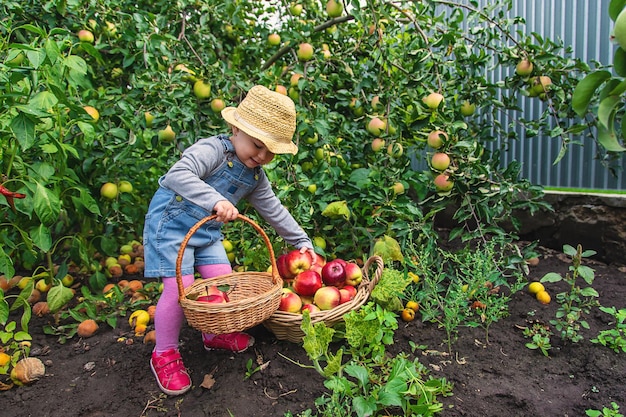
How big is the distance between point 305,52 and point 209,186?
3.87ft

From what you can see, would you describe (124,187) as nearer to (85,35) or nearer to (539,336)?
(85,35)

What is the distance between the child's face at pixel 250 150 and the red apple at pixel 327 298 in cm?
58

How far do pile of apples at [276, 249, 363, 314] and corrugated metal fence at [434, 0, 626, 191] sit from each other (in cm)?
181

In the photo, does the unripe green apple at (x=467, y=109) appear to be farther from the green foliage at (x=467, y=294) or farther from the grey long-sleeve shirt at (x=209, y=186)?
the grey long-sleeve shirt at (x=209, y=186)

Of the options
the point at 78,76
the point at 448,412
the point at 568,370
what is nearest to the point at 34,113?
the point at 78,76

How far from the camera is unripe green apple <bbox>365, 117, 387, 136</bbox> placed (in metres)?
2.52

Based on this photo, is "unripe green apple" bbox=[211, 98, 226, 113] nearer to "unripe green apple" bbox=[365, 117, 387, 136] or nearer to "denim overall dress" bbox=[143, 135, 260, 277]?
"denim overall dress" bbox=[143, 135, 260, 277]

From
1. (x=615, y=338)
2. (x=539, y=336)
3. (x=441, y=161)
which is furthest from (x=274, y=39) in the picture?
(x=615, y=338)

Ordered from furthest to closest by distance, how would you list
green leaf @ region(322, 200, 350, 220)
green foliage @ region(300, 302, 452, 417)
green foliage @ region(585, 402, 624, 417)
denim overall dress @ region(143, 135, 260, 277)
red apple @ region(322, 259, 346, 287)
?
green leaf @ region(322, 200, 350, 220), red apple @ region(322, 259, 346, 287), denim overall dress @ region(143, 135, 260, 277), green foliage @ region(585, 402, 624, 417), green foliage @ region(300, 302, 452, 417)

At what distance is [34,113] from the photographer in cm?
159

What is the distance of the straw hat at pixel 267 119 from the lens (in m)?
1.81

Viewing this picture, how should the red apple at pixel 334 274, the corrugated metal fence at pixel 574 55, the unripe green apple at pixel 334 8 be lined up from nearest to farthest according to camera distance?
the red apple at pixel 334 274
the unripe green apple at pixel 334 8
the corrugated metal fence at pixel 574 55

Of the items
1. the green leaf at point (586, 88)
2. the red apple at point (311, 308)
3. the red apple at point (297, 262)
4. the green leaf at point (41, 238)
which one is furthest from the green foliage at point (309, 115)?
the green leaf at point (586, 88)

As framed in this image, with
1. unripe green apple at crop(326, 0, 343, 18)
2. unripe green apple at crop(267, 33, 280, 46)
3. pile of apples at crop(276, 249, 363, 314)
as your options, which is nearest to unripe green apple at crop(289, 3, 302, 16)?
unripe green apple at crop(267, 33, 280, 46)
